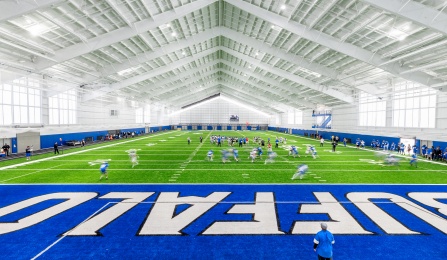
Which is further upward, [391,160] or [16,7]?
[16,7]

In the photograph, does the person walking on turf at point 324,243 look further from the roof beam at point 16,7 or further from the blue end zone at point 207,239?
the roof beam at point 16,7

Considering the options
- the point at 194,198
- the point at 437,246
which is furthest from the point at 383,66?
the point at 194,198

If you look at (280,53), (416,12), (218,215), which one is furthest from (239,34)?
(218,215)

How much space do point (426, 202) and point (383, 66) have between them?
14640 millimetres

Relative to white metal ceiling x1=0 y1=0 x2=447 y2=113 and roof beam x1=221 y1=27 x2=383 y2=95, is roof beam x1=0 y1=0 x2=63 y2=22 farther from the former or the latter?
roof beam x1=221 y1=27 x2=383 y2=95

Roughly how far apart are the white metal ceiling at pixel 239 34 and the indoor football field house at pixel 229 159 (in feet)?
0.42

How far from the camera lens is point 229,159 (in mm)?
20531

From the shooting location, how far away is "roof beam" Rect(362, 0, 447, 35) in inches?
505

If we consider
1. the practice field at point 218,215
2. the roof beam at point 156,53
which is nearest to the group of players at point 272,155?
the practice field at point 218,215

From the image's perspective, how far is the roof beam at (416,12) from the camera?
42.1 feet

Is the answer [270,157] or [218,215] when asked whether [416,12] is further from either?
[218,215]

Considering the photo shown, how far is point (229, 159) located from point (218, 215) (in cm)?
1220

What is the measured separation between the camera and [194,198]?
1014 cm

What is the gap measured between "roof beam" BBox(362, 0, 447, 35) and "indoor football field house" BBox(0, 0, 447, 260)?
6 cm
